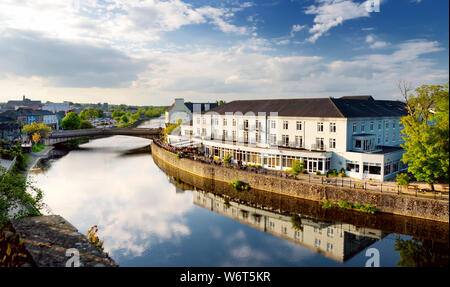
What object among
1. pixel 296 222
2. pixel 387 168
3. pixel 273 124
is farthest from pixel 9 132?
pixel 387 168

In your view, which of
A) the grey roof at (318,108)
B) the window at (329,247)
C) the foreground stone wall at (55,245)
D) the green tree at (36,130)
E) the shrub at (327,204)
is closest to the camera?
the foreground stone wall at (55,245)

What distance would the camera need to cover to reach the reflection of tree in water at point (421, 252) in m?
19.4

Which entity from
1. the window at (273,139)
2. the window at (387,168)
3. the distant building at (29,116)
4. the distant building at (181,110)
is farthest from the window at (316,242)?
the distant building at (29,116)

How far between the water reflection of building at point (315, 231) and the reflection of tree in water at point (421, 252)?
5.92 feet

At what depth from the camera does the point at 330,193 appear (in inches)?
1158

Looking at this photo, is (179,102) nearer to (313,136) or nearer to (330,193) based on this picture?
(313,136)

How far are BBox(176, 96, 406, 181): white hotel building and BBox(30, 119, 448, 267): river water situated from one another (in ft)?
23.2

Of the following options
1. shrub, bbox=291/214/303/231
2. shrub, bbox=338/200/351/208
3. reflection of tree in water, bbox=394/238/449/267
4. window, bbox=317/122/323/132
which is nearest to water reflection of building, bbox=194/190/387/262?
shrub, bbox=291/214/303/231

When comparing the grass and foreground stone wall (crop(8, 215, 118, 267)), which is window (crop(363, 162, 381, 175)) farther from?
the grass

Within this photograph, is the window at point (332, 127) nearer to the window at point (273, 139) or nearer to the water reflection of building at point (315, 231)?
the window at point (273, 139)

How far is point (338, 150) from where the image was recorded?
34.4 m

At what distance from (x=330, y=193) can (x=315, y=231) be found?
5906 mm

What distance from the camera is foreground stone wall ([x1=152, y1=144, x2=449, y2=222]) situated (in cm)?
2441

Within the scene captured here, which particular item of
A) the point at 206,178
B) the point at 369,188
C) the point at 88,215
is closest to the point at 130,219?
the point at 88,215
